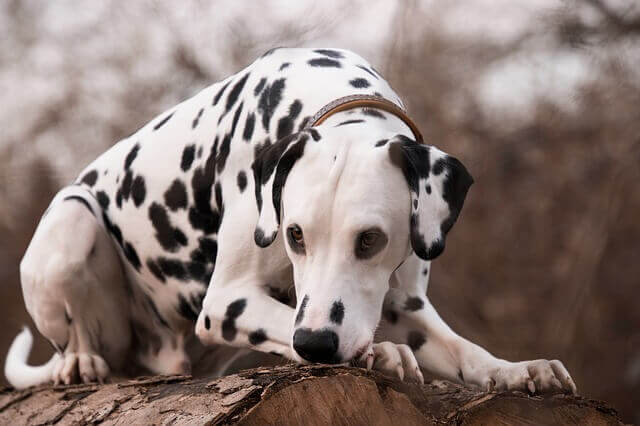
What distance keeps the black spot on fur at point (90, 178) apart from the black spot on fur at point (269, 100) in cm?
92

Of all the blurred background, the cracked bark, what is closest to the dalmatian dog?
the cracked bark

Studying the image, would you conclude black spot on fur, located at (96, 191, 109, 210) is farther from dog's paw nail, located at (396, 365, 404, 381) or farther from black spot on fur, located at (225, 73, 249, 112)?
dog's paw nail, located at (396, 365, 404, 381)

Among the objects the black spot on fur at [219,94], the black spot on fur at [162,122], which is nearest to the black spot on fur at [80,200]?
the black spot on fur at [162,122]

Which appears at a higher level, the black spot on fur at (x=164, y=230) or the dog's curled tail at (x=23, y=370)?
the black spot on fur at (x=164, y=230)

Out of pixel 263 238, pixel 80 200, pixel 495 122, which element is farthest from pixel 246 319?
pixel 495 122

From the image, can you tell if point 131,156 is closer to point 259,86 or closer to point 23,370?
point 259,86

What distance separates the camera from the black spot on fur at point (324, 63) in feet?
9.05

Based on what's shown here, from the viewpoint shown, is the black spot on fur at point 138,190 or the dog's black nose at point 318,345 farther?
the black spot on fur at point 138,190

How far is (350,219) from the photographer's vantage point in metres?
2.04

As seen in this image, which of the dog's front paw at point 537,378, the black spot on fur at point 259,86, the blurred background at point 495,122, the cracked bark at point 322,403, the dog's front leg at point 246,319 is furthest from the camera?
the blurred background at point 495,122

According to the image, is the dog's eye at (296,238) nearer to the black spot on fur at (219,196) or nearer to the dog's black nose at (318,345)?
the dog's black nose at (318,345)

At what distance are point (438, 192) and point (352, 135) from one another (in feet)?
0.97

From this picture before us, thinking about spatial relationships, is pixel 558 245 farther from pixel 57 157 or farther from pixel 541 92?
pixel 57 157

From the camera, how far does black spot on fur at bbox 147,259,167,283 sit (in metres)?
3.01
